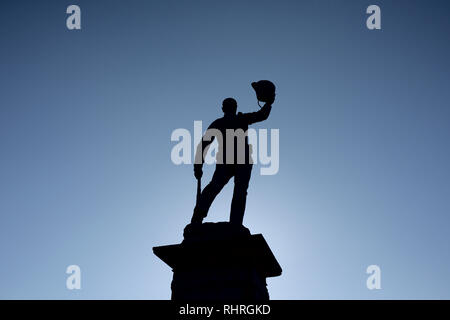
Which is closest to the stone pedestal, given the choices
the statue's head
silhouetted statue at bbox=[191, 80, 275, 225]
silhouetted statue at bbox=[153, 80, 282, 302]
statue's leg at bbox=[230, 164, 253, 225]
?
silhouetted statue at bbox=[153, 80, 282, 302]

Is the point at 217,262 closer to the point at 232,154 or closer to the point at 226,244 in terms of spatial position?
the point at 226,244

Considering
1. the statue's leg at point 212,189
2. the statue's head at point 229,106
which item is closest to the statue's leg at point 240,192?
the statue's leg at point 212,189

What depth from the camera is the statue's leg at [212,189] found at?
28.4 ft

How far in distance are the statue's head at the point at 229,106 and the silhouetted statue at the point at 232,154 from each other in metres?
0.06

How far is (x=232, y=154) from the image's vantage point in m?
8.98

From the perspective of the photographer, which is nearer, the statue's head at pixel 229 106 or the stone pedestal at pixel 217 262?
the stone pedestal at pixel 217 262

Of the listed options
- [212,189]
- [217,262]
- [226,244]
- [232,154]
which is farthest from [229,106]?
[217,262]

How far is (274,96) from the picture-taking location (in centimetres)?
909

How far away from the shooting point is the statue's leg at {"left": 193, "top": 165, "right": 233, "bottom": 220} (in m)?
8.65

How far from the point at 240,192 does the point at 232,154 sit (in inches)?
29.2

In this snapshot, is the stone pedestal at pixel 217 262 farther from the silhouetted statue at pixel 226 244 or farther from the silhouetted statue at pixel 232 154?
the silhouetted statue at pixel 232 154

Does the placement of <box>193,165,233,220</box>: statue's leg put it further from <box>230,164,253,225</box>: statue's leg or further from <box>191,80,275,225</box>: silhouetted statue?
<box>230,164,253,225</box>: statue's leg
